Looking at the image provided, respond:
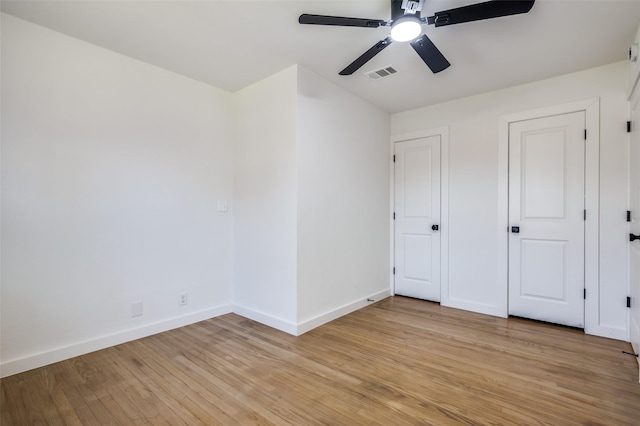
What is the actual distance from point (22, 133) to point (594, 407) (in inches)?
169

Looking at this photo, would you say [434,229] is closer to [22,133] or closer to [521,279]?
[521,279]

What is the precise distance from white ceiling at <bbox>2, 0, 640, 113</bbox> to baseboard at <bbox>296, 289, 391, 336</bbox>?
2.51m

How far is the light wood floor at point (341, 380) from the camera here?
1.76 meters

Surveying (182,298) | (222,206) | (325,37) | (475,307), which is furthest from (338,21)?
(475,307)

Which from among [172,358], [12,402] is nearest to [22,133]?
[12,402]

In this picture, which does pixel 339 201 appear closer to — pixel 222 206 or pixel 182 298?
pixel 222 206

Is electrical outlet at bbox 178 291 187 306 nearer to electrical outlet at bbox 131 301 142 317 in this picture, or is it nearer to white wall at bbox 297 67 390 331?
electrical outlet at bbox 131 301 142 317

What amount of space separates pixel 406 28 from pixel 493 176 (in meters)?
2.26

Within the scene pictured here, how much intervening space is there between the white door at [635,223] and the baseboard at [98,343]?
385 centimetres

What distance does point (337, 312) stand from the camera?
11.0 feet

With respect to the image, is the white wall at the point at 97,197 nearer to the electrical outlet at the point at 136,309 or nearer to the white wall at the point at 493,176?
the electrical outlet at the point at 136,309

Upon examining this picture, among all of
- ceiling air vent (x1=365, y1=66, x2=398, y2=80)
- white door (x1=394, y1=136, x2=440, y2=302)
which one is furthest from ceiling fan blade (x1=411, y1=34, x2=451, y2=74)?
white door (x1=394, y1=136, x2=440, y2=302)

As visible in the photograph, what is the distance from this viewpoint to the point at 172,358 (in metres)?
2.44

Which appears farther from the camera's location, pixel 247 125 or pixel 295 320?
pixel 247 125
